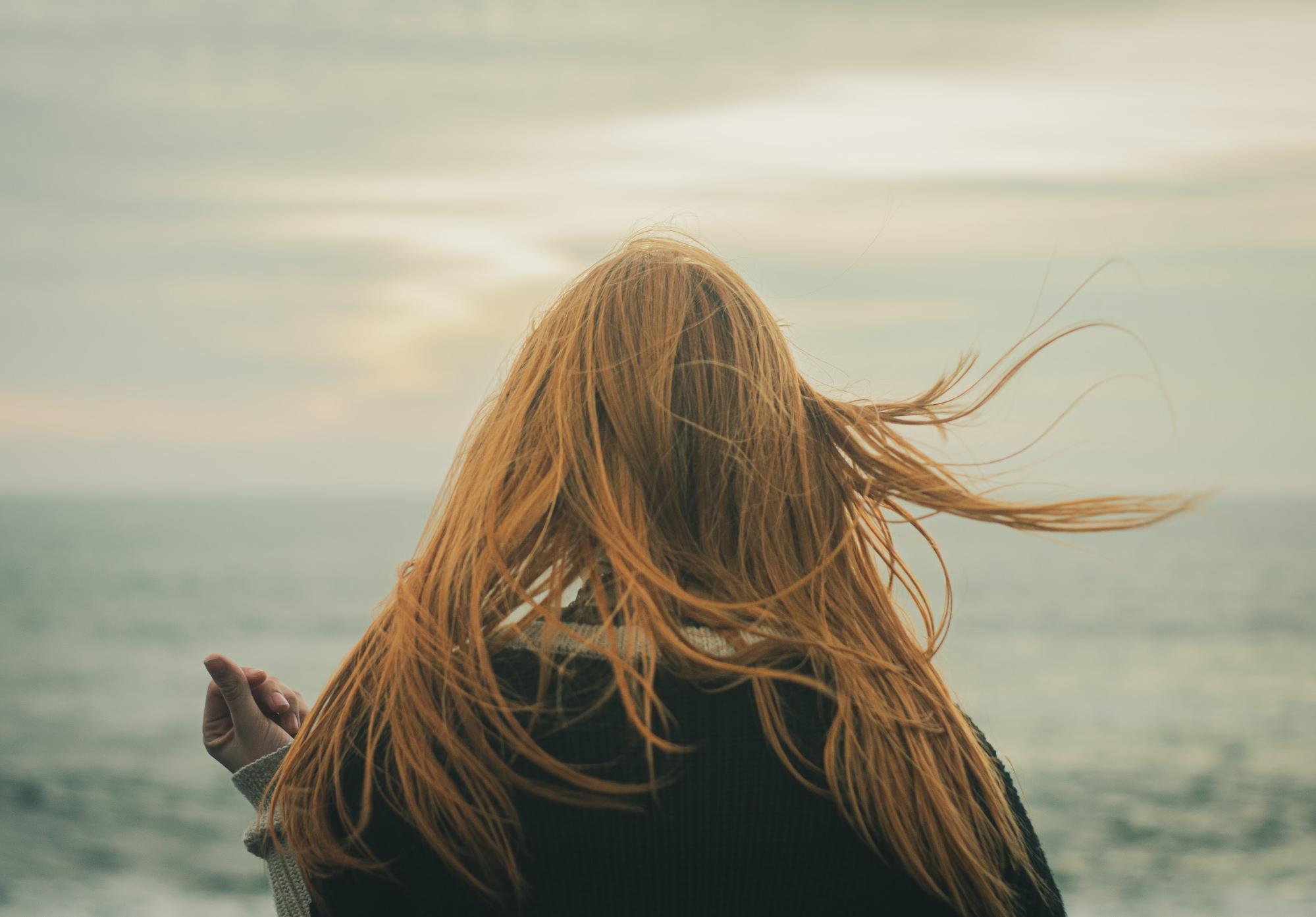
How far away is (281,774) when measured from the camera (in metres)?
1.47

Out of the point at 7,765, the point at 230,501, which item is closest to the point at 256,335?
the point at 7,765

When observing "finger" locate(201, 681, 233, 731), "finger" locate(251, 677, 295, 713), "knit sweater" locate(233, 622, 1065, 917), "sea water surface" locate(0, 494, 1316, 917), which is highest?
"sea water surface" locate(0, 494, 1316, 917)

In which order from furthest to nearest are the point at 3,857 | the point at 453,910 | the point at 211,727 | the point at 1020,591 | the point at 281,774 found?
the point at 1020,591
the point at 3,857
the point at 211,727
the point at 281,774
the point at 453,910

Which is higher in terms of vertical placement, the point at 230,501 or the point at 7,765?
the point at 230,501

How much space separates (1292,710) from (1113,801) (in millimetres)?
11155

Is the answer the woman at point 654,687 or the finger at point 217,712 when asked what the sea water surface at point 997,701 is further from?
the finger at point 217,712

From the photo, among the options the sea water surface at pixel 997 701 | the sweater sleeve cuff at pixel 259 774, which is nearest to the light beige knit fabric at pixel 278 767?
the sweater sleeve cuff at pixel 259 774

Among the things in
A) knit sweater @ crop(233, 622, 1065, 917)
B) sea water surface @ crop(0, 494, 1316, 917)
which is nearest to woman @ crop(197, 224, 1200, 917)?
knit sweater @ crop(233, 622, 1065, 917)

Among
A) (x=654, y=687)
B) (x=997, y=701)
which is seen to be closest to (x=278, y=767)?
(x=654, y=687)

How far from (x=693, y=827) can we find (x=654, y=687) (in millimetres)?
167

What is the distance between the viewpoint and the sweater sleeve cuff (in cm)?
163

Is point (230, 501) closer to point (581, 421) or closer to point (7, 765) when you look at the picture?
point (7, 765)

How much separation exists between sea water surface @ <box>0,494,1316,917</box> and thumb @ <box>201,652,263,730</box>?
3.88 feet

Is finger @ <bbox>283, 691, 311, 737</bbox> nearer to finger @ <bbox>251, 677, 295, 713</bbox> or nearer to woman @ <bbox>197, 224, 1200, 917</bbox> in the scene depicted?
finger @ <bbox>251, 677, 295, 713</bbox>
